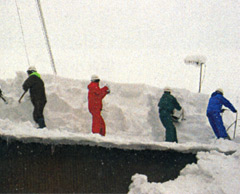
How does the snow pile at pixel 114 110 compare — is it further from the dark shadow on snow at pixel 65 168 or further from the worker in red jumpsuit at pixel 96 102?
the dark shadow on snow at pixel 65 168

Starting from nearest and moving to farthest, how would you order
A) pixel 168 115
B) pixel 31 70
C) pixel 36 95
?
pixel 36 95 → pixel 31 70 → pixel 168 115

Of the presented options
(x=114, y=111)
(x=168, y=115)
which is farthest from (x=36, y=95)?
(x=168, y=115)

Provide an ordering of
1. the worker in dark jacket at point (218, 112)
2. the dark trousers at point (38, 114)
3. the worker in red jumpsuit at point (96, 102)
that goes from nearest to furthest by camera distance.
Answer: the worker in red jumpsuit at point (96, 102) < the dark trousers at point (38, 114) < the worker in dark jacket at point (218, 112)

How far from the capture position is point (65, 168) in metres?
3.40

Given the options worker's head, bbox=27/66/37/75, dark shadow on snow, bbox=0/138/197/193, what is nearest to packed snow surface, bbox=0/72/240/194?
dark shadow on snow, bbox=0/138/197/193

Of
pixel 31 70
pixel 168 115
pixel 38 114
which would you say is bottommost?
pixel 168 115

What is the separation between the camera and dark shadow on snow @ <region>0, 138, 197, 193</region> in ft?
10.9

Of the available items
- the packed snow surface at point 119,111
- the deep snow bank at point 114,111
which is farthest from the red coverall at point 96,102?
the deep snow bank at point 114,111

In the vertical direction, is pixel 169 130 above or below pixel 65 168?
below

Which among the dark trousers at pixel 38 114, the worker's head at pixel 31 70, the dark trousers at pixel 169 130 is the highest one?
the worker's head at pixel 31 70

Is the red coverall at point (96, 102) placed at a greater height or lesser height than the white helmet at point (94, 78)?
lesser

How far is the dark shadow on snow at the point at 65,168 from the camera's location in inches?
131

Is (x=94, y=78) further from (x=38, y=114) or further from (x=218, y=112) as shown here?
(x=218, y=112)

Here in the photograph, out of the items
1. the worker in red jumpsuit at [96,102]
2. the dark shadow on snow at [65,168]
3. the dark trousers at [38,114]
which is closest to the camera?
the dark shadow on snow at [65,168]
